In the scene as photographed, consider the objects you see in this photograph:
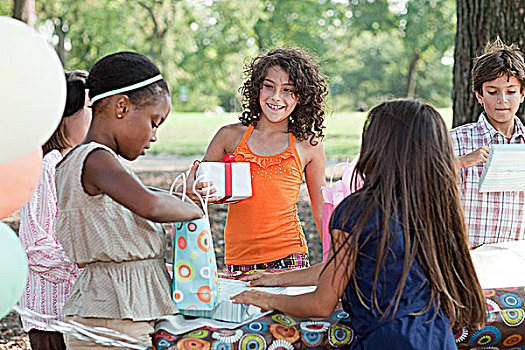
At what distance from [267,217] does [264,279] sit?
556mm

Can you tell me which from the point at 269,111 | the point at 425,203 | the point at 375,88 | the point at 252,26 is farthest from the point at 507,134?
the point at 375,88

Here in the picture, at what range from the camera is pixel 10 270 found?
1925mm

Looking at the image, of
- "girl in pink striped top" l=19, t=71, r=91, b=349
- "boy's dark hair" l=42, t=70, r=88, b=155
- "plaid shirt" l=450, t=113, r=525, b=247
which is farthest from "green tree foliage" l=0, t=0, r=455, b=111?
"girl in pink striped top" l=19, t=71, r=91, b=349

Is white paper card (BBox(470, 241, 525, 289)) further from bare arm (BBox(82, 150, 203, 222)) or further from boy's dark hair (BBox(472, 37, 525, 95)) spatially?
bare arm (BBox(82, 150, 203, 222))

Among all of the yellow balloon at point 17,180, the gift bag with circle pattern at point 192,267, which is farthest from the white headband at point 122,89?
the gift bag with circle pattern at point 192,267

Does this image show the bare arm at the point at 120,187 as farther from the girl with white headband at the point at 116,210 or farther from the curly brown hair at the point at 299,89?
the curly brown hair at the point at 299,89

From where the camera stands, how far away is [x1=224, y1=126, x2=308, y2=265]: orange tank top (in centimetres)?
303

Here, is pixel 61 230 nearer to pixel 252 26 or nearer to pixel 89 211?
pixel 89 211

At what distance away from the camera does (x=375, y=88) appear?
43312mm

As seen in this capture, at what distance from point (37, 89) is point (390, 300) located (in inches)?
47.5

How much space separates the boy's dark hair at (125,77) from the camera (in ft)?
6.68

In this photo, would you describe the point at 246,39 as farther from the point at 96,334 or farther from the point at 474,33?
the point at 96,334

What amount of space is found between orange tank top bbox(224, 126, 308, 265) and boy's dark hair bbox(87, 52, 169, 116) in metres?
1.08

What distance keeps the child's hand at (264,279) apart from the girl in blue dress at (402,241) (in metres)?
0.47
